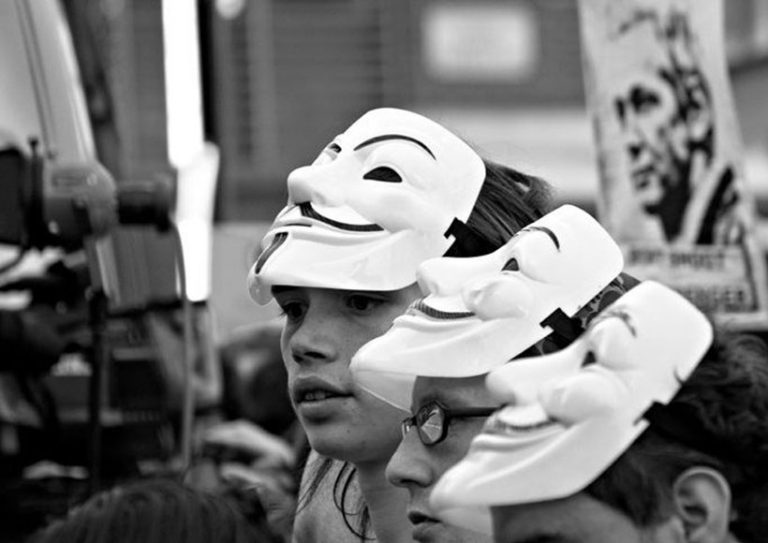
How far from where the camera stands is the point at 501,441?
2225mm

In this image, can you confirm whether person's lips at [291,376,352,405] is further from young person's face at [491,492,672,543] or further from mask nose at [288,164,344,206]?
young person's face at [491,492,672,543]

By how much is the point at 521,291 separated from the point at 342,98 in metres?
20.8

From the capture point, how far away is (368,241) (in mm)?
3268

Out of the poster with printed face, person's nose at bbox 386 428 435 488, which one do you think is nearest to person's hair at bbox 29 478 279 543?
person's nose at bbox 386 428 435 488

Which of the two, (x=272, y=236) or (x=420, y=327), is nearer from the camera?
(x=420, y=327)

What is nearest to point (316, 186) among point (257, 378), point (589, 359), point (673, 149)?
point (589, 359)

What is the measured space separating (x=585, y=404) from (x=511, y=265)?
55 centimetres

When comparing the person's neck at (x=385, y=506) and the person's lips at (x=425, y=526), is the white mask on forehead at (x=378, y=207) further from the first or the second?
the person's lips at (x=425, y=526)

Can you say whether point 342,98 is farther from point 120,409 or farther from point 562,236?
point 562,236

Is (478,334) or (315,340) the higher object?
(478,334)

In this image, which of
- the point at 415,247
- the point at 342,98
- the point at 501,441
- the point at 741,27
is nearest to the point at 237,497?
the point at 415,247

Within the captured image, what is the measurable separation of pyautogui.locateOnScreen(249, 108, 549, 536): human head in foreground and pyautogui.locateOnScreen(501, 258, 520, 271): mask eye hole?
1.77 ft

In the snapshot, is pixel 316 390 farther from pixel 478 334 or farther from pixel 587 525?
pixel 587 525

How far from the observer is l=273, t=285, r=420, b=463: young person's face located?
10.7 feet
